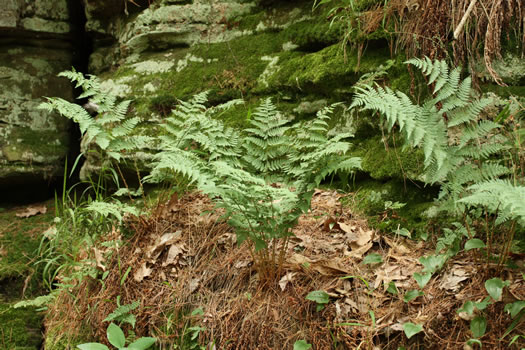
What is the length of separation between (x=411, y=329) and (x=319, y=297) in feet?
1.57

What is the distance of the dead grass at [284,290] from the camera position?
6.42 ft

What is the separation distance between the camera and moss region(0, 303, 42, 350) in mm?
2994

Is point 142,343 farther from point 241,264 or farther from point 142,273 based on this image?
point 241,264

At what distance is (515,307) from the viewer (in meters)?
1.73

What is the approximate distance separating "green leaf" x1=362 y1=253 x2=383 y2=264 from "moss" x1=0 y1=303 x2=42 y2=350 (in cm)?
253

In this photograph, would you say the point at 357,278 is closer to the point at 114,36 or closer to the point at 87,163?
the point at 87,163

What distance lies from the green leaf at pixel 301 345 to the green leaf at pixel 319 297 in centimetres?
22

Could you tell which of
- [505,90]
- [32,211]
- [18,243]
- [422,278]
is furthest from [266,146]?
[32,211]

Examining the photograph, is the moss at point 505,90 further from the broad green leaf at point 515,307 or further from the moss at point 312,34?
the broad green leaf at point 515,307

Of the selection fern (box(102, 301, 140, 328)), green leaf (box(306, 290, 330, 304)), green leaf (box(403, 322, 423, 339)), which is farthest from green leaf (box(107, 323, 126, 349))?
green leaf (box(403, 322, 423, 339))

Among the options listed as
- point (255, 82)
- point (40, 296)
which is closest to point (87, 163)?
point (40, 296)

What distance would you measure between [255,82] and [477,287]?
2.58m

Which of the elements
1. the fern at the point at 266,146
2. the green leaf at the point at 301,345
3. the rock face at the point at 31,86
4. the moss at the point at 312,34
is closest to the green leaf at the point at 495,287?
the green leaf at the point at 301,345

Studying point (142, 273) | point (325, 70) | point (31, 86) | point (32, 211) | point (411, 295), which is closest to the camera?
point (411, 295)
